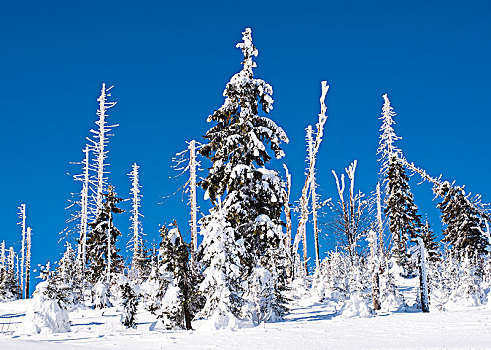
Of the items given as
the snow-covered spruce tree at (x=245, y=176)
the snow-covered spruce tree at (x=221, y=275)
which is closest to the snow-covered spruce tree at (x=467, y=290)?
the snow-covered spruce tree at (x=245, y=176)

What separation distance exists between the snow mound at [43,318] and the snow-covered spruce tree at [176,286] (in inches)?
155

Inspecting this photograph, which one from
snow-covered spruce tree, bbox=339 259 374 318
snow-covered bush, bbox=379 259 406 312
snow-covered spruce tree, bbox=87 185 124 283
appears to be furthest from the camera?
snow-covered spruce tree, bbox=87 185 124 283

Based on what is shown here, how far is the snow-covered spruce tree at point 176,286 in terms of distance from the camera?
17.3 metres

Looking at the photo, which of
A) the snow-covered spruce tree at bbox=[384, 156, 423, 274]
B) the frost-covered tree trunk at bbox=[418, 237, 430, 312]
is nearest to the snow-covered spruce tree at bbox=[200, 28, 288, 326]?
the frost-covered tree trunk at bbox=[418, 237, 430, 312]

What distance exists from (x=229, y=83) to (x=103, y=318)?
13.0 metres

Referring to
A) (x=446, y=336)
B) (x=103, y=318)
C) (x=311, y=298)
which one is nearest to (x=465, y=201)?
(x=446, y=336)

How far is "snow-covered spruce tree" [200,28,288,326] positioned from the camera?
18.0 meters

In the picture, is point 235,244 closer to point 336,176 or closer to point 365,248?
point 336,176

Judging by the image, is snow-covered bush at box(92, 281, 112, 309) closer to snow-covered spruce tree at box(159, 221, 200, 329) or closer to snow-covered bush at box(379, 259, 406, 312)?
snow-covered spruce tree at box(159, 221, 200, 329)

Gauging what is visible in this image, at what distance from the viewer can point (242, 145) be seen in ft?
63.2

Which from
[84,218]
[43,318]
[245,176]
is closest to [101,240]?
[84,218]

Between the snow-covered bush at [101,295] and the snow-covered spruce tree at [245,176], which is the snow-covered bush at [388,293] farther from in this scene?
the snow-covered bush at [101,295]

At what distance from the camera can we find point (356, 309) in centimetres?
2112

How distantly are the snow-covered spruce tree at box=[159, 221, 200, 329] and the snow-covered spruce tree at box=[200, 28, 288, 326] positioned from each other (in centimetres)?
98
